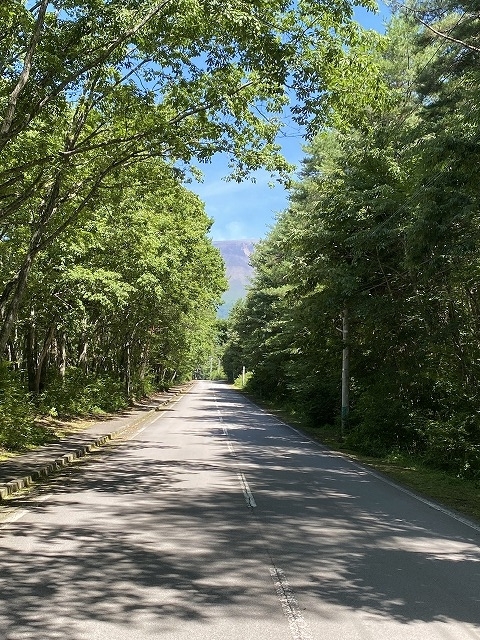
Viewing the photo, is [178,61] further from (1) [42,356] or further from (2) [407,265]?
(1) [42,356]

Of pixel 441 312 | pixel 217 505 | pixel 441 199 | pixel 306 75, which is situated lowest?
pixel 217 505

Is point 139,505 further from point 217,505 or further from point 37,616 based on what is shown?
point 37,616

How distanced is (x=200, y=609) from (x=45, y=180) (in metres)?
9.24

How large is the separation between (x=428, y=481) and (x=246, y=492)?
186 inches

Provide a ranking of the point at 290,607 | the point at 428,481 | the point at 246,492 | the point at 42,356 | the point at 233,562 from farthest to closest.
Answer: the point at 42,356
the point at 428,481
the point at 246,492
the point at 233,562
the point at 290,607

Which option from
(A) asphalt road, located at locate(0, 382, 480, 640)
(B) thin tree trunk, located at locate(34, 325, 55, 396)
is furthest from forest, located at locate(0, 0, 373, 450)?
(A) asphalt road, located at locate(0, 382, 480, 640)

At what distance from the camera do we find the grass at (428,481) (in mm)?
10214

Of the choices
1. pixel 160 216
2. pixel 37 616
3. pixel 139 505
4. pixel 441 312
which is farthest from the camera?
pixel 160 216

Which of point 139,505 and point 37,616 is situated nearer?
point 37,616

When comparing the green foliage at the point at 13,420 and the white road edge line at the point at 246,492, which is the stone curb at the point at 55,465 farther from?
the white road edge line at the point at 246,492

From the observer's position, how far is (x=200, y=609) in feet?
15.5

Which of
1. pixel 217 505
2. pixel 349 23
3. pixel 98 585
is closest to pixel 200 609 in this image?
pixel 98 585

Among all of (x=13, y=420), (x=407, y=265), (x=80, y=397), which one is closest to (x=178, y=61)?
(x=407, y=265)

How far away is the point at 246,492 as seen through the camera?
10008 mm
